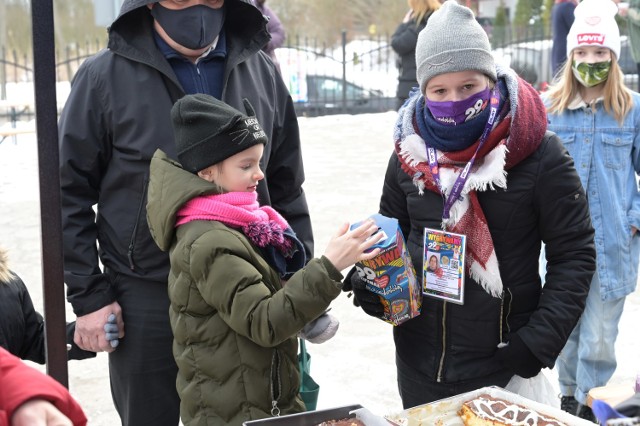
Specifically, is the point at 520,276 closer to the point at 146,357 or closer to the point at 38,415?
the point at 146,357

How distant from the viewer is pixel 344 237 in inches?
97.3

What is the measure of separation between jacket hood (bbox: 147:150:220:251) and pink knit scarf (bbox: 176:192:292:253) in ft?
0.10

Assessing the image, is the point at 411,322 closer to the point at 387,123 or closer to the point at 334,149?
the point at 334,149

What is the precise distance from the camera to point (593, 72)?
4.11 metres

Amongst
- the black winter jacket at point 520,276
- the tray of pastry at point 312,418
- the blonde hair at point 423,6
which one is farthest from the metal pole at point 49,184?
the blonde hair at point 423,6

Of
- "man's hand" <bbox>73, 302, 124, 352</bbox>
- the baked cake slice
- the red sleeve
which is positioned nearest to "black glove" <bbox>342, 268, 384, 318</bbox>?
the baked cake slice

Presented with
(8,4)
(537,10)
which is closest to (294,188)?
(8,4)

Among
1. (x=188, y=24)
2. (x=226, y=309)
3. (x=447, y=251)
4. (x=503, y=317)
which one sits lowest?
(x=503, y=317)

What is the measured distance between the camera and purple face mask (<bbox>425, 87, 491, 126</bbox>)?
9.00 feet

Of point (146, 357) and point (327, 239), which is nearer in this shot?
point (146, 357)

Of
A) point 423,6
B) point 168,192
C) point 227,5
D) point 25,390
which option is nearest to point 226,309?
point 168,192

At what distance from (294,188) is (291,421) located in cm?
132

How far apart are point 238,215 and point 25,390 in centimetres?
98

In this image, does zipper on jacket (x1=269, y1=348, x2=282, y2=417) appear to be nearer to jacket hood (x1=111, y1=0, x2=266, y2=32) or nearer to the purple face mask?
the purple face mask
